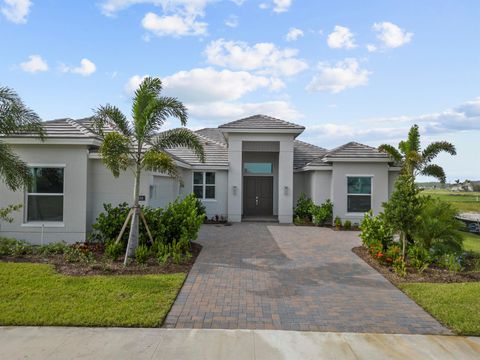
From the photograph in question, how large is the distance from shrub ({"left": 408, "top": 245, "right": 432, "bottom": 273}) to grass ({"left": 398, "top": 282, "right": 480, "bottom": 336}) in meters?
1.40

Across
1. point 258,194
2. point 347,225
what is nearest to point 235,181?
point 258,194

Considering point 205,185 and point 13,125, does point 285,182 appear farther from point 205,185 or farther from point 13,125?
point 13,125

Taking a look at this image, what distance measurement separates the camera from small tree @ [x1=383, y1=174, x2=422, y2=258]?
996 centimetres

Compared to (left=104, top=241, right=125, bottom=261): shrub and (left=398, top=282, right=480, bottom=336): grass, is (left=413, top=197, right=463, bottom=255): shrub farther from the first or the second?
(left=104, top=241, right=125, bottom=261): shrub

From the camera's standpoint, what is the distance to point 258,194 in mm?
22156

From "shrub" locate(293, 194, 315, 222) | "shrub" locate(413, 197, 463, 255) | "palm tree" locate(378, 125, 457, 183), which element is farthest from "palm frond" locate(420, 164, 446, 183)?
"shrub" locate(413, 197, 463, 255)

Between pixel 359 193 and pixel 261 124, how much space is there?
616 cm

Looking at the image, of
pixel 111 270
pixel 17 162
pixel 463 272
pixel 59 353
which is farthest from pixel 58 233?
pixel 463 272

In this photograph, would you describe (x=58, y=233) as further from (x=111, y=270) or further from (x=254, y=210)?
(x=254, y=210)

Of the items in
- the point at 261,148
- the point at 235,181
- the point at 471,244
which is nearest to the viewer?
the point at 471,244

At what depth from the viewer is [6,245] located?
10445 mm

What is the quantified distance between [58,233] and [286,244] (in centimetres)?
772

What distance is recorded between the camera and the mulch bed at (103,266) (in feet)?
28.4

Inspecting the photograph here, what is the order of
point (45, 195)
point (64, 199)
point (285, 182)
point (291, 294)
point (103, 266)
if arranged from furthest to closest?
point (285, 182) < point (45, 195) < point (64, 199) < point (103, 266) < point (291, 294)
